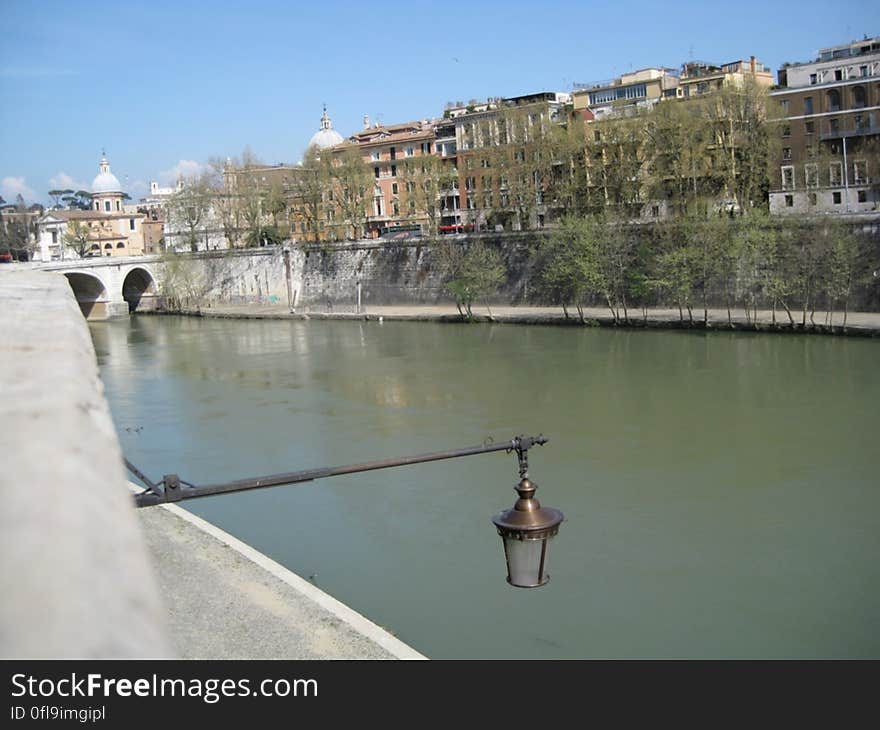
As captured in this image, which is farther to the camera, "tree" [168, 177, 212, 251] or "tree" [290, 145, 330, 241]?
"tree" [168, 177, 212, 251]

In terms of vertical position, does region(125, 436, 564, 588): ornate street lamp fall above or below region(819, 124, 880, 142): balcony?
below

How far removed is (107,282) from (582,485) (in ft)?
120

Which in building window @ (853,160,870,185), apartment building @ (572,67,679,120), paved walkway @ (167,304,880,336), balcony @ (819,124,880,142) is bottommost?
paved walkway @ (167,304,880,336)

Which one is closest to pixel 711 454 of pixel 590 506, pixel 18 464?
pixel 590 506

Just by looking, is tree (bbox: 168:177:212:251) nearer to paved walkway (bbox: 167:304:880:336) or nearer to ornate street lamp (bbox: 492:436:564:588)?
paved walkway (bbox: 167:304:880:336)

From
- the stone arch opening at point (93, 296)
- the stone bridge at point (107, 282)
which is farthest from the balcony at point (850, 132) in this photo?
the stone arch opening at point (93, 296)

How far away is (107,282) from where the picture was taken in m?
44.1

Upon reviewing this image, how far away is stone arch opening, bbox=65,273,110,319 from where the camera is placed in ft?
143

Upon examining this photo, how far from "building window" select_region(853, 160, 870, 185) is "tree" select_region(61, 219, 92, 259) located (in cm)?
4595

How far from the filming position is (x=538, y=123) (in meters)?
→ 36.0

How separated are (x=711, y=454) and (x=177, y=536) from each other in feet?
23.6

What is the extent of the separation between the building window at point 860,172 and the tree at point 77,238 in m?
46.0

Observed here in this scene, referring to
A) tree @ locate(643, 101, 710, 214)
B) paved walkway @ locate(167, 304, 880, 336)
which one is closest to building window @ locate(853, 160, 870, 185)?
tree @ locate(643, 101, 710, 214)

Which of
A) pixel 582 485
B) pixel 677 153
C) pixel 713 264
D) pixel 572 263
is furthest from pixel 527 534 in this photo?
pixel 677 153
